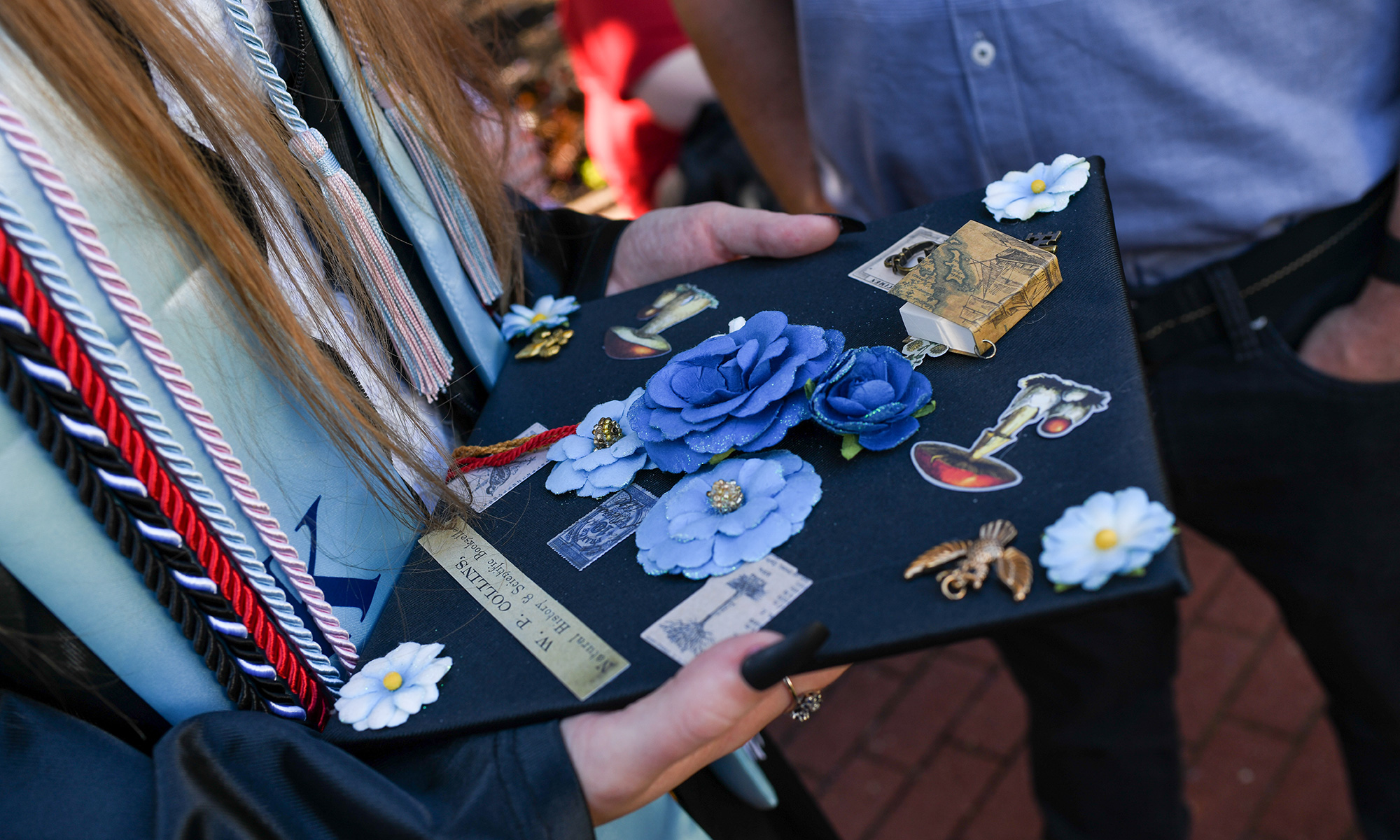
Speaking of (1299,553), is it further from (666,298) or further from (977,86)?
(666,298)

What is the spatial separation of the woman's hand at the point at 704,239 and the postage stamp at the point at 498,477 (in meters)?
0.36

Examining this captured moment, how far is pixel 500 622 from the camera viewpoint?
80 cm

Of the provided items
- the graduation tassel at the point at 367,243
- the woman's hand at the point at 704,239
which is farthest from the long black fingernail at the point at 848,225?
the graduation tassel at the point at 367,243

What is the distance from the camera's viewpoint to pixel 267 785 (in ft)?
2.30

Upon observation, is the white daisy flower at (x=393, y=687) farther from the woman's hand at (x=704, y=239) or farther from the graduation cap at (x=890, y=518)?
the woman's hand at (x=704, y=239)

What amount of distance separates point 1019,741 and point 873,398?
1571 millimetres

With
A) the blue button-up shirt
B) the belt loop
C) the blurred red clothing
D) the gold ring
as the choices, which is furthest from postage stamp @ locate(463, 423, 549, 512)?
the blurred red clothing

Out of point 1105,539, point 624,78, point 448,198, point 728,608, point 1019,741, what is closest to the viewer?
point 1105,539

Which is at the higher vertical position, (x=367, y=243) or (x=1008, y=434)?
(x=367, y=243)

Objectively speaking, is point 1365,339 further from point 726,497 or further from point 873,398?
point 726,497

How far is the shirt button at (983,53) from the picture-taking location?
1.19 metres

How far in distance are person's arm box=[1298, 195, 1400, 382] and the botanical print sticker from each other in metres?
0.73

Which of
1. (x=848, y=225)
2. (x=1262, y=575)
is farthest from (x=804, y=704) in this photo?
(x=1262, y=575)

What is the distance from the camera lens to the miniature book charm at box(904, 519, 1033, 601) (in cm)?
63
